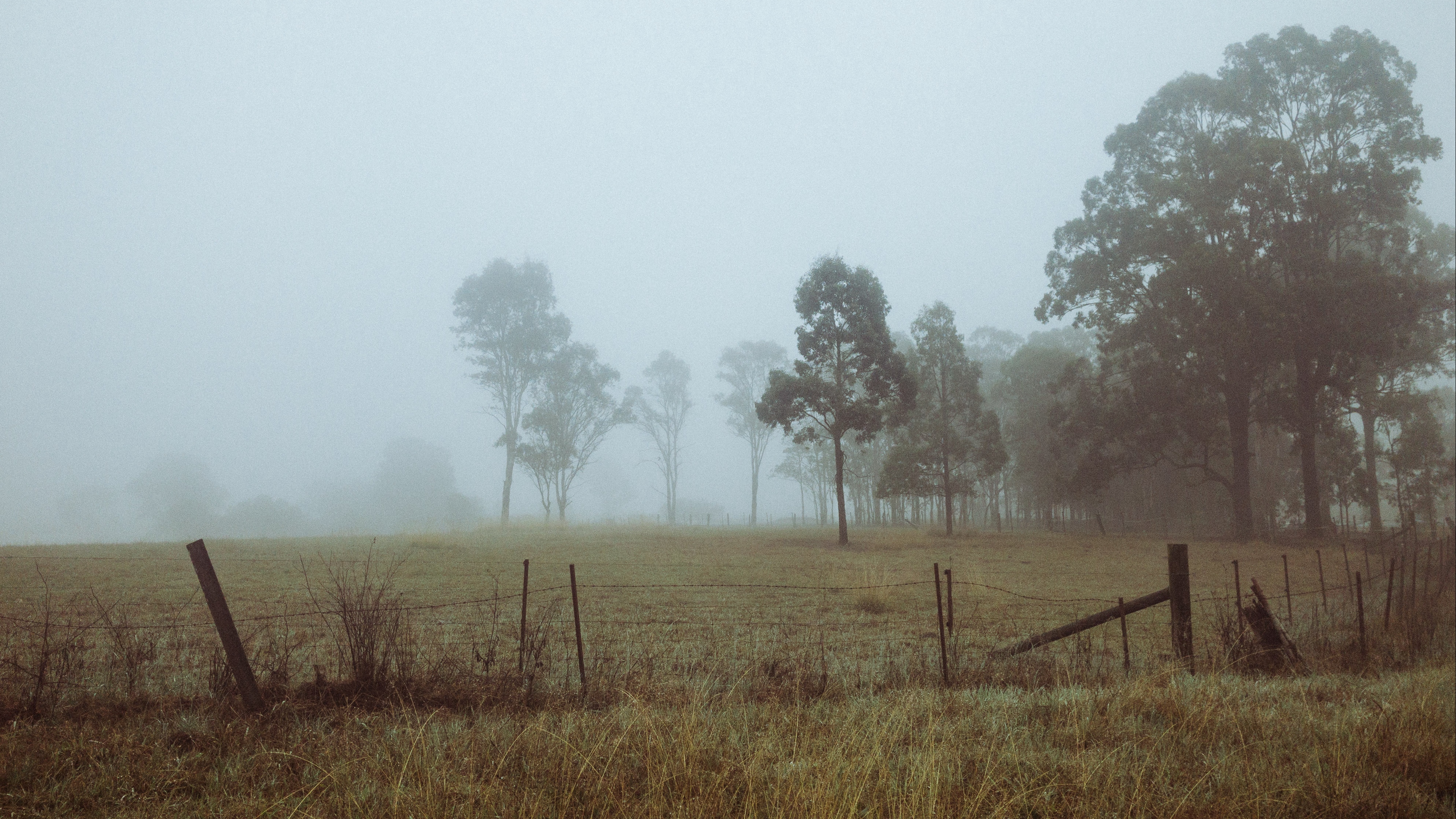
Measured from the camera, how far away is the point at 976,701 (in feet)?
18.4

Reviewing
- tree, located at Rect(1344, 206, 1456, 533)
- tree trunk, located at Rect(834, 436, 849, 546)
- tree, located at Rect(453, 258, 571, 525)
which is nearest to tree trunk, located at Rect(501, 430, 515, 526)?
tree, located at Rect(453, 258, 571, 525)

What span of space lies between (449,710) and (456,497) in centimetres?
7131

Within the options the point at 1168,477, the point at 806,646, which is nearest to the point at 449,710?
A: the point at 806,646

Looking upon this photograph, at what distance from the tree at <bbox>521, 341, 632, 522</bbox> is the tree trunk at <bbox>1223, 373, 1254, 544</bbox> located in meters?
36.3

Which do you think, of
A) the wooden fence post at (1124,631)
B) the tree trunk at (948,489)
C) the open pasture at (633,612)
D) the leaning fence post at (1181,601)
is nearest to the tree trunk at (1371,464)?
the open pasture at (633,612)

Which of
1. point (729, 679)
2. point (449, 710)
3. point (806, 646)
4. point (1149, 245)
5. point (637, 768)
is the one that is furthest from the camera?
point (1149, 245)

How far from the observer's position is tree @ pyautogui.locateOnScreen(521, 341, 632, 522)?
46375 mm

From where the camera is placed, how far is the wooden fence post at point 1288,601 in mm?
8039

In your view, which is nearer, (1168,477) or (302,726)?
(302,726)

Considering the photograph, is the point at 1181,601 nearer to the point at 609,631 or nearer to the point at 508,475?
the point at 609,631

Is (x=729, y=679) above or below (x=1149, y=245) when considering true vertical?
below

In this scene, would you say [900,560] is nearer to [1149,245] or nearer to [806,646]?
[806,646]

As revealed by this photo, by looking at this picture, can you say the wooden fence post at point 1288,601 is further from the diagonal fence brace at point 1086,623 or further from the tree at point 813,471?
the tree at point 813,471

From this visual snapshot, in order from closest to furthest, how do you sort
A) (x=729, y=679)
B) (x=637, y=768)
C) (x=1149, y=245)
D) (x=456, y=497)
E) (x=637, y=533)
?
(x=637, y=768) → (x=729, y=679) → (x=1149, y=245) → (x=637, y=533) → (x=456, y=497)
